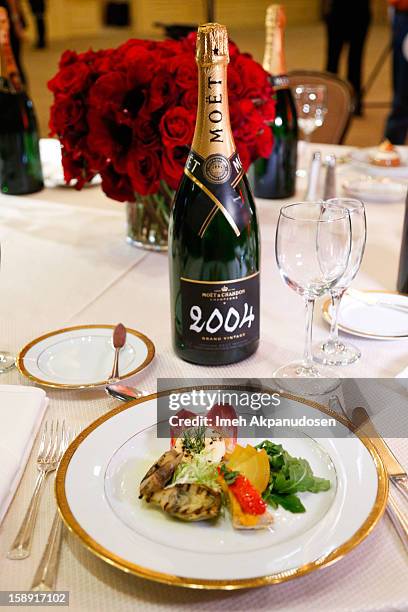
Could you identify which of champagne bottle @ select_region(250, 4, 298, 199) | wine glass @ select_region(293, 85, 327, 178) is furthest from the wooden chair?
champagne bottle @ select_region(250, 4, 298, 199)

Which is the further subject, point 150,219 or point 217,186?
point 150,219

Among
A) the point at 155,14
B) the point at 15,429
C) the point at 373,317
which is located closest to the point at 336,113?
the point at 373,317

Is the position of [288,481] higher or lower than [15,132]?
lower

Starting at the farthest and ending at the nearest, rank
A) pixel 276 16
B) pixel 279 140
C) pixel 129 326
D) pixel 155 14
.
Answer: pixel 155 14 < pixel 279 140 < pixel 276 16 < pixel 129 326

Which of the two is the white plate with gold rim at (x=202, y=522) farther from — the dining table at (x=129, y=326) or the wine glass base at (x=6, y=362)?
the wine glass base at (x=6, y=362)

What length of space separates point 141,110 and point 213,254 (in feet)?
1.15

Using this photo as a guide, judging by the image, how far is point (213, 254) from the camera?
32.6 inches

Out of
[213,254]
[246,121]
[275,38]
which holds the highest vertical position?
[275,38]

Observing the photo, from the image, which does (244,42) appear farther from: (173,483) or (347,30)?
(173,483)

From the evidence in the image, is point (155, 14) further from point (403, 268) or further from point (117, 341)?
point (117, 341)

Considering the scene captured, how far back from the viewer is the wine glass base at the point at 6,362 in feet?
2.77

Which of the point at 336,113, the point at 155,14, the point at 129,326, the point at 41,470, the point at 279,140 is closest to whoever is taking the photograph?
the point at 41,470

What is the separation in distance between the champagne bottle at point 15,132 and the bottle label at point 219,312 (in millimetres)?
856

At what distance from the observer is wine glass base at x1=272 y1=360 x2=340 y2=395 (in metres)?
0.79
